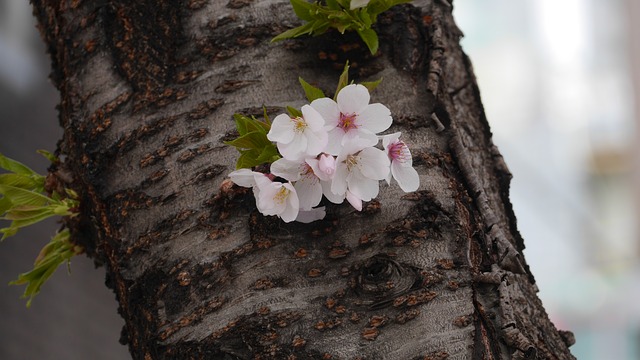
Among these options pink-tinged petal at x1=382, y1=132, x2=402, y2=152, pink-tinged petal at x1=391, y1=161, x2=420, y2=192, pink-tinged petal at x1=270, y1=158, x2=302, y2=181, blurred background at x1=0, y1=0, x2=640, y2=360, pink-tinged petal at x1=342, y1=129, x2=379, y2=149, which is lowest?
blurred background at x1=0, y1=0, x2=640, y2=360

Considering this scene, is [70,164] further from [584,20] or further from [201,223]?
[584,20]

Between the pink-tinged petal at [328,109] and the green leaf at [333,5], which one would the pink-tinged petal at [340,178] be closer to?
the pink-tinged petal at [328,109]

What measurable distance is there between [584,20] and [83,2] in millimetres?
6552

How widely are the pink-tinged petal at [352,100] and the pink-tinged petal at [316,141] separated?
0.03 m

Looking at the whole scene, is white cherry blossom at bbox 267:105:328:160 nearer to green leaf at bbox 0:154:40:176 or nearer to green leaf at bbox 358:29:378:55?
green leaf at bbox 358:29:378:55

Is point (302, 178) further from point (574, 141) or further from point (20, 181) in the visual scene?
point (574, 141)

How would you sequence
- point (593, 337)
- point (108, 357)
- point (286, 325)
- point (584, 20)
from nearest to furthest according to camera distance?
point (286, 325) → point (108, 357) → point (593, 337) → point (584, 20)

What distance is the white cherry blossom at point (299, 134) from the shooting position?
2.23 ft

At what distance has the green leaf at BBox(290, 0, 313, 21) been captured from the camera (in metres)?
0.77

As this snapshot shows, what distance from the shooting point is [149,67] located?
811 millimetres

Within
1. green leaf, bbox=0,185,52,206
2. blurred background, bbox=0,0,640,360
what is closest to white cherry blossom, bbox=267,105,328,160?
green leaf, bbox=0,185,52,206

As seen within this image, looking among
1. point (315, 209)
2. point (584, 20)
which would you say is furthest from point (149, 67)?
point (584, 20)

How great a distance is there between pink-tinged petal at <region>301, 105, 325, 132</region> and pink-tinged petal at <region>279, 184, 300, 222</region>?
0.06 metres

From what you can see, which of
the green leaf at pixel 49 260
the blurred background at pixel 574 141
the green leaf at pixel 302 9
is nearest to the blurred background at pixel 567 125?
the blurred background at pixel 574 141
